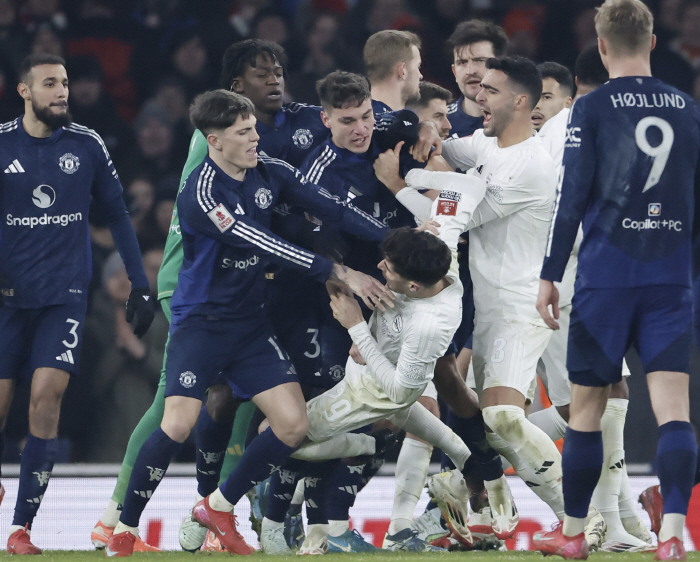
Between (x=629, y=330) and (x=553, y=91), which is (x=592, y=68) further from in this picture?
(x=629, y=330)

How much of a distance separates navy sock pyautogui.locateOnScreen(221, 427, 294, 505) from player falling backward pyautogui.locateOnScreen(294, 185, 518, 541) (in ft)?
0.56

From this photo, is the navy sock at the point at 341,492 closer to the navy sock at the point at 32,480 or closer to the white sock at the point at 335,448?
the white sock at the point at 335,448

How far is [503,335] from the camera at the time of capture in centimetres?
448

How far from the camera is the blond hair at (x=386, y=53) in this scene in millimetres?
5113

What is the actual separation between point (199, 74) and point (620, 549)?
4963 mm

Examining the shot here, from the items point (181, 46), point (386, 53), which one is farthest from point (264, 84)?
point (181, 46)

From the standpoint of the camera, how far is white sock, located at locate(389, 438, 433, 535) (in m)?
4.89

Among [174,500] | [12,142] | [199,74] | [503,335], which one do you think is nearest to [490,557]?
[503,335]

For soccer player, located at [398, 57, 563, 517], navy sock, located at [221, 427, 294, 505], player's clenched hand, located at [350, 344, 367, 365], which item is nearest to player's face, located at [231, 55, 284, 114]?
soccer player, located at [398, 57, 563, 517]

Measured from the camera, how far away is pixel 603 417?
4.78 metres

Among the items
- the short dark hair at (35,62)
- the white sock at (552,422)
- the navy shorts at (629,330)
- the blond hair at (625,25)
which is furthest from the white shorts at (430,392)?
the short dark hair at (35,62)

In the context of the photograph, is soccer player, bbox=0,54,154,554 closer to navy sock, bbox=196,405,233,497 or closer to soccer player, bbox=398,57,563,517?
navy sock, bbox=196,405,233,497

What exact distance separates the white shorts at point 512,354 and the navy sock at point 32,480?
1.89 meters

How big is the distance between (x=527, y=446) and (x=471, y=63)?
2258 millimetres
